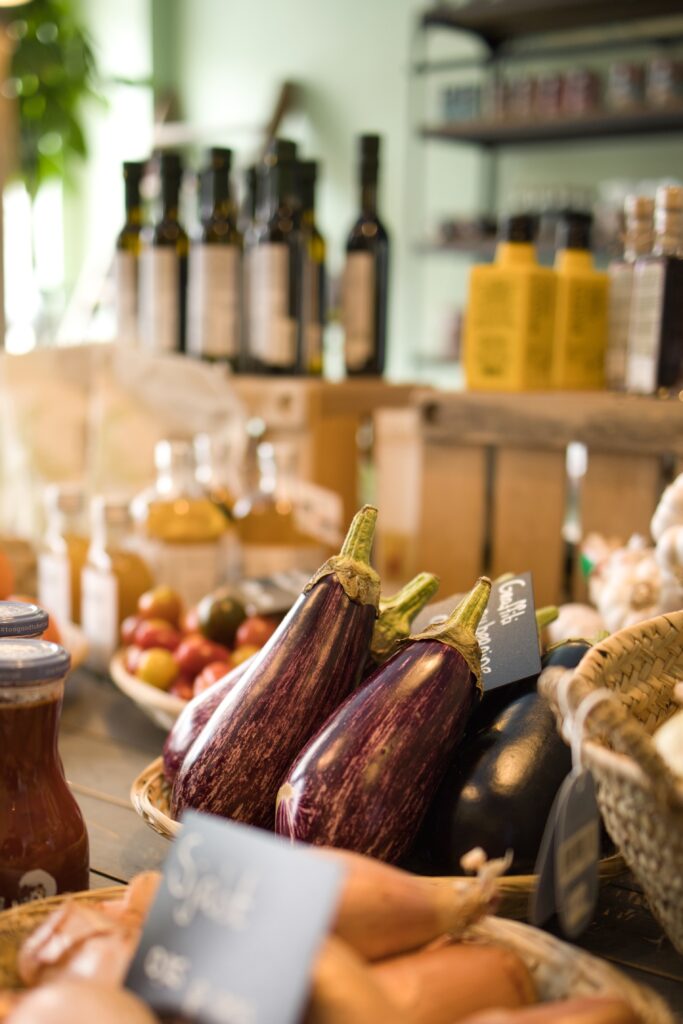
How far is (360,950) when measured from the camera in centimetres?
45

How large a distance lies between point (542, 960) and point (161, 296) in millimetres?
1510

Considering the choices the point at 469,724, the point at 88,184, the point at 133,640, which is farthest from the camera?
the point at 88,184

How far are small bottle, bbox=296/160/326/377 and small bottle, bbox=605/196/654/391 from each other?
1.97 feet

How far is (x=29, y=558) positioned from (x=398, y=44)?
11.6 ft

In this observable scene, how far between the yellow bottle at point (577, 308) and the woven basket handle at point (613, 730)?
911 mm

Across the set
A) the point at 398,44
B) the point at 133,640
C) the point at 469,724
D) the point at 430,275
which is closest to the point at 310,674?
the point at 469,724

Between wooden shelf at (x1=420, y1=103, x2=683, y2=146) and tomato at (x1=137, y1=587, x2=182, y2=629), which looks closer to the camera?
tomato at (x1=137, y1=587, x2=182, y2=629)

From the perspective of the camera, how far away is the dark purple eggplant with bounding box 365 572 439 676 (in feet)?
2.25

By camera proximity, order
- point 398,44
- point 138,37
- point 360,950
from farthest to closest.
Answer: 1. point 138,37
2. point 398,44
3. point 360,950

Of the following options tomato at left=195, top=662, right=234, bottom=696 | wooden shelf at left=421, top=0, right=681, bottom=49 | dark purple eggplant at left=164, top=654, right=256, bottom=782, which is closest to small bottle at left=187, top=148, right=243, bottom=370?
tomato at left=195, top=662, right=234, bottom=696

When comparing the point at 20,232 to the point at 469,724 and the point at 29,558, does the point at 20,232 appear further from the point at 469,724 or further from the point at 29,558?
the point at 469,724

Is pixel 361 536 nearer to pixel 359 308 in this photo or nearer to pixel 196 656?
pixel 196 656

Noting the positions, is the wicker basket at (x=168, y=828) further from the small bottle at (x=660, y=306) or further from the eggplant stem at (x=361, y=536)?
the small bottle at (x=660, y=306)

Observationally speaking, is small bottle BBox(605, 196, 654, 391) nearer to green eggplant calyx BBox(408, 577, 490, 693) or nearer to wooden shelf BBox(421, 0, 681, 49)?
green eggplant calyx BBox(408, 577, 490, 693)
